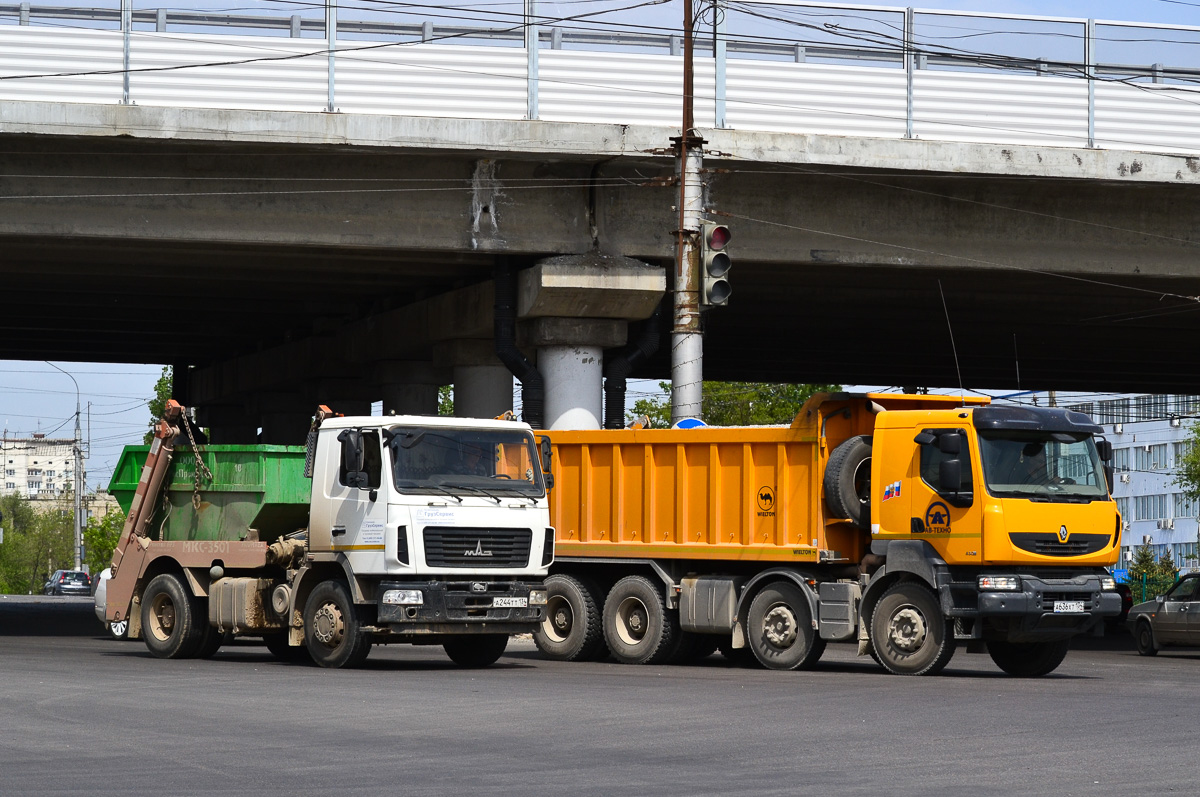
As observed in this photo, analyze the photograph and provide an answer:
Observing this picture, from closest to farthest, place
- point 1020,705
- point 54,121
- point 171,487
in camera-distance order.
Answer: point 1020,705 < point 171,487 < point 54,121

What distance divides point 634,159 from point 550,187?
171 cm

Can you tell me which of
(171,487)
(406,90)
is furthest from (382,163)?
(171,487)

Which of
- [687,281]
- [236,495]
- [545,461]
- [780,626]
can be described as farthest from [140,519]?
[780,626]

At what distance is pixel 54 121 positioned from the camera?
2203 centimetres

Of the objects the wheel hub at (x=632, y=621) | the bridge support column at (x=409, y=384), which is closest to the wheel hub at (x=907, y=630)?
the wheel hub at (x=632, y=621)

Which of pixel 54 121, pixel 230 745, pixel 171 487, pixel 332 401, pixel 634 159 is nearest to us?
pixel 230 745

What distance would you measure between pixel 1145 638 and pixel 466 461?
12.0 metres

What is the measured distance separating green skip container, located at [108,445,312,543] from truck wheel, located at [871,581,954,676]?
6415 mm

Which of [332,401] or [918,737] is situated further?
[332,401]

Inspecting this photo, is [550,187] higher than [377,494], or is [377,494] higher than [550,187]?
[550,187]

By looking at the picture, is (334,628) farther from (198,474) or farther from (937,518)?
(937,518)

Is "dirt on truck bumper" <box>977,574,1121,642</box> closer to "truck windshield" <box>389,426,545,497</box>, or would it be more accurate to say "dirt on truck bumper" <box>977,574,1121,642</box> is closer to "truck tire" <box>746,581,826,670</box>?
"truck tire" <box>746,581,826,670</box>

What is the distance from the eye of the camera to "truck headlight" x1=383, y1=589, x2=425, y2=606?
17.7 m

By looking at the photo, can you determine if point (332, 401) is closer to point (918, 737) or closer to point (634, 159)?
point (634, 159)
